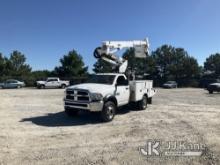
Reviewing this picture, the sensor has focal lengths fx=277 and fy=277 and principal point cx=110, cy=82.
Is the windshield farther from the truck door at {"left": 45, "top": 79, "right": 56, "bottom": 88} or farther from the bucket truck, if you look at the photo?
the truck door at {"left": 45, "top": 79, "right": 56, "bottom": 88}

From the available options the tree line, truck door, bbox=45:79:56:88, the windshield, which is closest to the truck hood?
the windshield

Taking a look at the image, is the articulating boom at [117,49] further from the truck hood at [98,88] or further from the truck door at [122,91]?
the truck hood at [98,88]

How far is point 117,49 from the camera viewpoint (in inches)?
624

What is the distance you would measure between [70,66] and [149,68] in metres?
19.9

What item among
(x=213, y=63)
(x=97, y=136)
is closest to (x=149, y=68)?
(x=213, y=63)

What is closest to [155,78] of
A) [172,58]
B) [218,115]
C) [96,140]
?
[172,58]

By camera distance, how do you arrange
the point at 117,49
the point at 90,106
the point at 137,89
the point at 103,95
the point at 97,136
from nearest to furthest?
1. the point at 97,136
2. the point at 90,106
3. the point at 103,95
4. the point at 137,89
5. the point at 117,49

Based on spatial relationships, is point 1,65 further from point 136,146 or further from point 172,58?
point 136,146

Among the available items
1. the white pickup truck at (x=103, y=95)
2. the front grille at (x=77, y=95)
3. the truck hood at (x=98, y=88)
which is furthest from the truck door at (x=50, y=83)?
the truck hood at (x=98, y=88)

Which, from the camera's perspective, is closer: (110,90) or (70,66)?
(110,90)

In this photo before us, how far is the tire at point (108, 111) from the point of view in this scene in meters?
11.2

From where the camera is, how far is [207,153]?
22.4ft

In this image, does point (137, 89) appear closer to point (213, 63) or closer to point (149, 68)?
point (149, 68)

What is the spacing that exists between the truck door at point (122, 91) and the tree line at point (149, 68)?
124 feet
